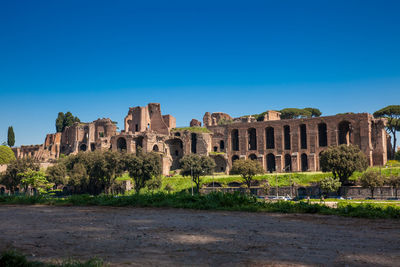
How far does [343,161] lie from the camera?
3953cm

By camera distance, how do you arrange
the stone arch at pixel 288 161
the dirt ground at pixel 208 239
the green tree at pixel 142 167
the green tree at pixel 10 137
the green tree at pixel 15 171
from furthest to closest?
the green tree at pixel 10 137, the stone arch at pixel 288 161, the green tree at pixel 15 171, the green tree at pixel 142 167, the dirt ground at pixel 208 239

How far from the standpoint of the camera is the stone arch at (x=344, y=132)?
58344 mm

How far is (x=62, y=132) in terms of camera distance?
84812mm

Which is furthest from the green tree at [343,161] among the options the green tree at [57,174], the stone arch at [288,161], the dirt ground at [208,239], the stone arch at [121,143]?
the stone arch at [121,143]

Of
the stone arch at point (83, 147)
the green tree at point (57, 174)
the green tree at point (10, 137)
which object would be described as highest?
the green tree at point (10, 137)

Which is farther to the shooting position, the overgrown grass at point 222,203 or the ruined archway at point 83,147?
the ruined archway at point 83,147

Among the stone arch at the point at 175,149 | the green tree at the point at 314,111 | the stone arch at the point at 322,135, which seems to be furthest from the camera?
the green tree at the point at 314,111

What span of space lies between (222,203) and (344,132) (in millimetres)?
51091

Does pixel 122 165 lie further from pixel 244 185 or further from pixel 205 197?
pixel 205 197

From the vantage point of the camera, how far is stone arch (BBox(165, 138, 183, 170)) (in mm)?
66938

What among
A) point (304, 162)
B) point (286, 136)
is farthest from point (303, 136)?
point (304, 162)

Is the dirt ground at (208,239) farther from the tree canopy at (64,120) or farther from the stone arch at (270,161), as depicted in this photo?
the tree canopy at (64,120)

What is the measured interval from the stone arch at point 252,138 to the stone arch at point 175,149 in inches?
499

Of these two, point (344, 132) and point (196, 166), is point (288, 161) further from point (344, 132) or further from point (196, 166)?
point (196, 166)
